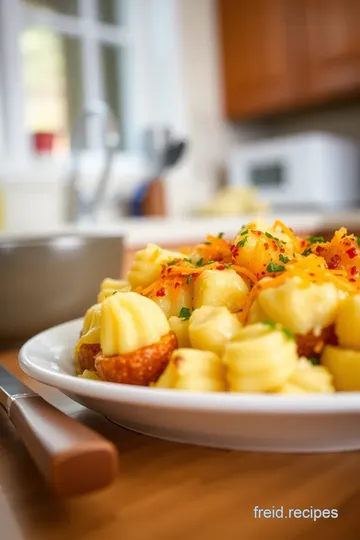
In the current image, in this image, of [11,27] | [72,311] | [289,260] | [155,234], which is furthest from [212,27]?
[289,260]

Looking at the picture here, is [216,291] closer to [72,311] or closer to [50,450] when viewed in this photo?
[50,450]

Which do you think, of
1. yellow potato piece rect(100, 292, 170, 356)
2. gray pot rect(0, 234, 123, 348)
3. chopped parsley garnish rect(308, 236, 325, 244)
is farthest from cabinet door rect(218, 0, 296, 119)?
yellow potato piece rect(100, 292, 170, 356)

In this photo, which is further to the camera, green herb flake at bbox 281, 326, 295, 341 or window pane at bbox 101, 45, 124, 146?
window pane at bbox 101, 45, 124, 146

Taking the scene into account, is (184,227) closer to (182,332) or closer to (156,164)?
(156,164)

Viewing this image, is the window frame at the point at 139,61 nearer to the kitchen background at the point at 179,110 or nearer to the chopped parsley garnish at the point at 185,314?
the kitchen background at the point at 179,110

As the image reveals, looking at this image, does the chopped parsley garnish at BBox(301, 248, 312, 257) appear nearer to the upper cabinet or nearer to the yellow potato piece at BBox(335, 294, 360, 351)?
the yellow potato piece at BBox(335, 294, 360, 351)

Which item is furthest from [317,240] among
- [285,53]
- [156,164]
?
[285,53]

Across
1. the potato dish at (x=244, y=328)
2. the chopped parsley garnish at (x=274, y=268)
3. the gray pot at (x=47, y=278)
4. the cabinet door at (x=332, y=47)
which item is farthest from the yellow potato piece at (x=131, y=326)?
the cabinet door at (x=332, y=47)

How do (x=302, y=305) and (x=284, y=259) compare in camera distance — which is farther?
(x=284, y=259)
